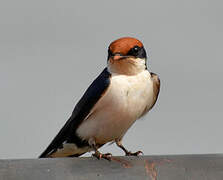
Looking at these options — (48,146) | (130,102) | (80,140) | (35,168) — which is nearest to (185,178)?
(35,168)

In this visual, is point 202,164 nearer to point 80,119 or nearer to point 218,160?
point 218,160

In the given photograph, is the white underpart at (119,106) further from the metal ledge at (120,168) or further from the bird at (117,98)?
the metal ledge at (120,168)

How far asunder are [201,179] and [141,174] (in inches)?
11.6

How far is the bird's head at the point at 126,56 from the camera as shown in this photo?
440cm

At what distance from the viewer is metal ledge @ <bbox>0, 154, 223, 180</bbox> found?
3.02m

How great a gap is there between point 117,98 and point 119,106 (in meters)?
0.06

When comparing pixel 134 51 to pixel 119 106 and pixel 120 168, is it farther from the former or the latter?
pixel 120 168

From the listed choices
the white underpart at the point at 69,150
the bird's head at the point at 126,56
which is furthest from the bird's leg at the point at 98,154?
the bird's head at the point at 126,56

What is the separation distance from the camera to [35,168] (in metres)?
3.04

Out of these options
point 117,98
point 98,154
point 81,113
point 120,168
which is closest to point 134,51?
point 117,98

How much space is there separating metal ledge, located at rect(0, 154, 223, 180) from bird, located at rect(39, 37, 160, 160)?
108 centimetres

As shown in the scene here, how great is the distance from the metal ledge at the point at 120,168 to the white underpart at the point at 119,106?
1.07m

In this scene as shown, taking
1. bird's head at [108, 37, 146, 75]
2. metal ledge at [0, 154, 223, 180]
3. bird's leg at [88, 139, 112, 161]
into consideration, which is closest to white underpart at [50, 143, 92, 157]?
bird's leg at [88, 139, 112, 161]

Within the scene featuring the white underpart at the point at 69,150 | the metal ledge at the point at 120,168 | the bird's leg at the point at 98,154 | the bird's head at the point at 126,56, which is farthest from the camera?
the white underpart at the point at 69,150
